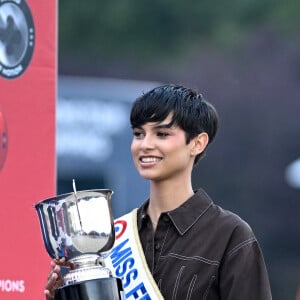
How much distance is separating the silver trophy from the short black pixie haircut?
32 centimetres

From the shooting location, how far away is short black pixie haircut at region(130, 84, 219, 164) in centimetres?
408

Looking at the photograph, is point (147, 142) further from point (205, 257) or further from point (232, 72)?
point (232, 72)

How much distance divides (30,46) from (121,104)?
773 cm

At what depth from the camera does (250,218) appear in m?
14.7

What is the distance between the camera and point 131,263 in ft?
13.6

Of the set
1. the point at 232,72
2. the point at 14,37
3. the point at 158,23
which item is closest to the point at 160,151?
the point at 14,37

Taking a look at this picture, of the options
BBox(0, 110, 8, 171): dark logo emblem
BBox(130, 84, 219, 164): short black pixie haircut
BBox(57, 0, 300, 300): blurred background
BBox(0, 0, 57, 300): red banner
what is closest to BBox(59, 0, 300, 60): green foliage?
BBox(57, 0, 300, 300): blurred background

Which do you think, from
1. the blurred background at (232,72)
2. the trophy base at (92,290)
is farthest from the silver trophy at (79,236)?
the blurred background at (232,72)

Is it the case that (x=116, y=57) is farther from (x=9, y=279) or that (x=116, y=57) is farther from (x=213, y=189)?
(x=9, y=279)

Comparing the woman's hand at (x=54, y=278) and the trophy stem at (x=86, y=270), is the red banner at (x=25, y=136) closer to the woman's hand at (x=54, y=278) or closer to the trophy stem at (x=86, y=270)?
the woman's hand at (x=54, y=278)

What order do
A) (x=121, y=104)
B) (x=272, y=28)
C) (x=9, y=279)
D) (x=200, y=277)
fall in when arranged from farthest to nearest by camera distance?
(x=272, y=28)
(x=121, y=104)
(x=9, y=279)
(x=200, y=277)

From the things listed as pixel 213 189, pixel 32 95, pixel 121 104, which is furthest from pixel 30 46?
pixel 213 189

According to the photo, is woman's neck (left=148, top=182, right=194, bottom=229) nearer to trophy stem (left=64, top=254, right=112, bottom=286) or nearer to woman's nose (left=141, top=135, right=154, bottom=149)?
woman's nose (left=141, top=135, right=154, bottom=149)

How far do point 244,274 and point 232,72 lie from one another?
39.1 ft
